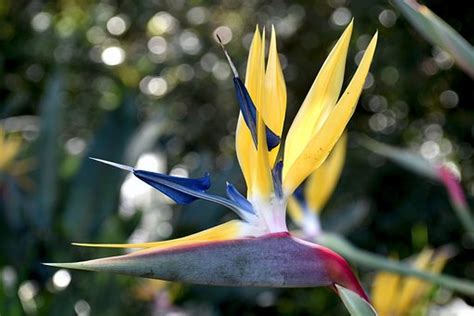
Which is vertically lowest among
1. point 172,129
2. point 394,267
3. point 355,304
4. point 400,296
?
point 172,129

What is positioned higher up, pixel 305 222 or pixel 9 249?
pixel 305 222

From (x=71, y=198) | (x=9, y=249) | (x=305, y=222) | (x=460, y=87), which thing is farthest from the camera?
(x=460, y=87)

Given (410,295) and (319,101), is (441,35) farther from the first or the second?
(410,295)

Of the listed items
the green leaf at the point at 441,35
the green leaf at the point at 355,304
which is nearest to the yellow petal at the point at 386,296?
the green leaf at the point at 441,35

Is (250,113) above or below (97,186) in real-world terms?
above

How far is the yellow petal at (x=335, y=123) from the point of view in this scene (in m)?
0.47

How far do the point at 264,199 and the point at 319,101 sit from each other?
6cm

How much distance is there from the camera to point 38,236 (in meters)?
1.84

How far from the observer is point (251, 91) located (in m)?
0.52

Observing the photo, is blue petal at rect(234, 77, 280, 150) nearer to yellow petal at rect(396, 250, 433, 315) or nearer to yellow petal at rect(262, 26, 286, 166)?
yellow petal at rect(262, 26, 286, 166)

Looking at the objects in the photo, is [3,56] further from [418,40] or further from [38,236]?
[418,40]

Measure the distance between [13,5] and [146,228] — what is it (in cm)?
101

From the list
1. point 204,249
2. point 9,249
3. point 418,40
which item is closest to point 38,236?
point 9,249

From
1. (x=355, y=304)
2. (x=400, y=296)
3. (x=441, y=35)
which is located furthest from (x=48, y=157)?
(x=355, y=304)
